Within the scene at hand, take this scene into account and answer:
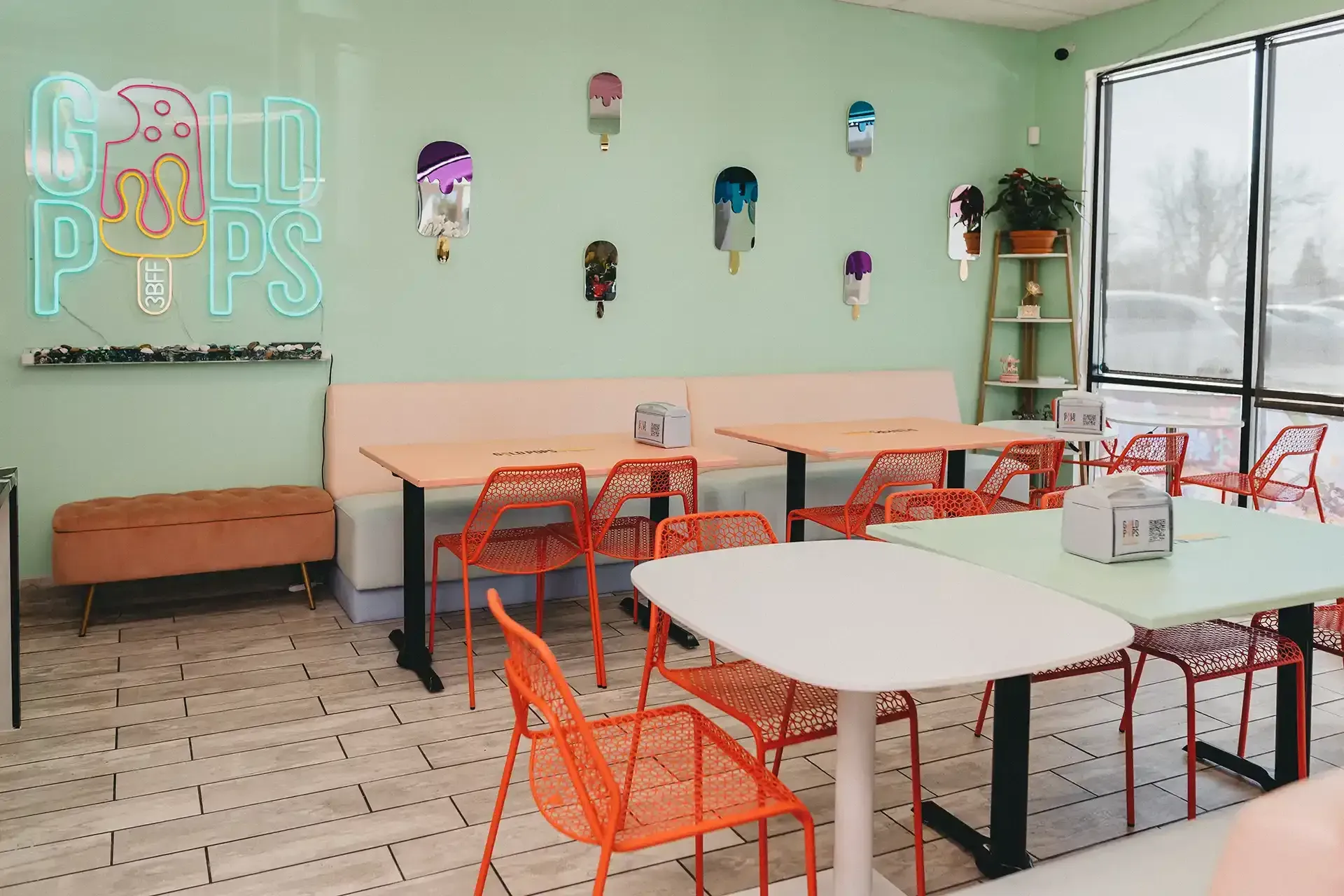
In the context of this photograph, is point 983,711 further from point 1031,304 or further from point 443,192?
point 1031,304

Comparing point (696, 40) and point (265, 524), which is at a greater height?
point (696, 40)

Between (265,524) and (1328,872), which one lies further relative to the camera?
(265,524)

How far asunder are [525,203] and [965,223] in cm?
285

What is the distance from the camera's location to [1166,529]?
2617mm

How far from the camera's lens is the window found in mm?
5539

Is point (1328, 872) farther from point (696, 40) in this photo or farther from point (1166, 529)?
point (696, 40)

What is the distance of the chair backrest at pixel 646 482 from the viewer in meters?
3.94

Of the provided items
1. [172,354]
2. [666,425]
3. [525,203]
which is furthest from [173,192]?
[666,425]

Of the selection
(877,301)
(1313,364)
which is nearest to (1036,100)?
(877,301)

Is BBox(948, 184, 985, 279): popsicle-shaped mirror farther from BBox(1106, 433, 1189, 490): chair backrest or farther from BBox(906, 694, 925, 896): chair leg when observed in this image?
BBox(906, 694, 925, 896): chair leg

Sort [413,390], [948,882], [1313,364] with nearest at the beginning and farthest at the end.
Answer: [948,882] < [413,390] < [1313,364]

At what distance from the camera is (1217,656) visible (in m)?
2.83

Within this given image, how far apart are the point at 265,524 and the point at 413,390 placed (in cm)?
97

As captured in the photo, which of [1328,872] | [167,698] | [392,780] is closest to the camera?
[1328,872]
